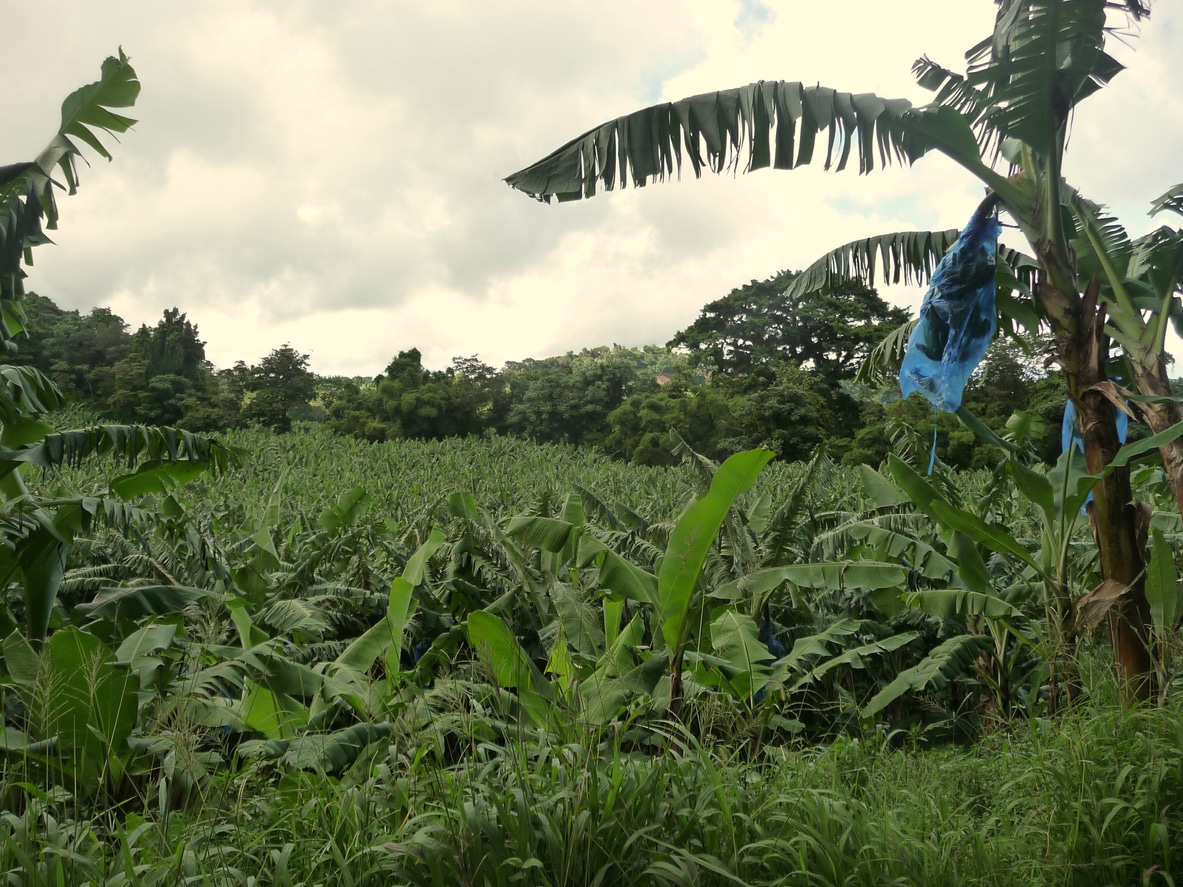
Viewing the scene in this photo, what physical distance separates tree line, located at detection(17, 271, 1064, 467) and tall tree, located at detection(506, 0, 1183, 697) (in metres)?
15.1

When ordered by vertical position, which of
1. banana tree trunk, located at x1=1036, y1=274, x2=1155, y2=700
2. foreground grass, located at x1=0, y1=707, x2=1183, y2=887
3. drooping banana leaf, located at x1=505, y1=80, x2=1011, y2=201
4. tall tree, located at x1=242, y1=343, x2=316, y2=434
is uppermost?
tall tree, located at x1=242, y1=343, x2=316, y2=434

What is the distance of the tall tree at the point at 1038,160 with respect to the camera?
12.3ft

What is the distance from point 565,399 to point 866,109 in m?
23.1

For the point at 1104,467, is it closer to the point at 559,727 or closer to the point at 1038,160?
the point at 1038,160

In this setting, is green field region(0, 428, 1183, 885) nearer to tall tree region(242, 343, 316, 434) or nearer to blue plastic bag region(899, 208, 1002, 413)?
blue plastic bag region(899, 208, 1002, 413)

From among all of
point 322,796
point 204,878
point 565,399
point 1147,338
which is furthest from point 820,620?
point 565,399

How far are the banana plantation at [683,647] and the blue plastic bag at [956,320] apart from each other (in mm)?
21

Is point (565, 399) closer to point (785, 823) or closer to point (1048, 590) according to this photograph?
point (1048, 590)

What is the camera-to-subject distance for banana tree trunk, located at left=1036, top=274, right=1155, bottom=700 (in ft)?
12.2

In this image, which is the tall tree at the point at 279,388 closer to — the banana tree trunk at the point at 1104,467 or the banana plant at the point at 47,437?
the banana plant at the point at 47,437

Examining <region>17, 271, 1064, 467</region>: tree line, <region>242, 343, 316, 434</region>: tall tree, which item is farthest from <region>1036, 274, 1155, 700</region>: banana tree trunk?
<region>242, 343, 316, 434</region>: tall tree

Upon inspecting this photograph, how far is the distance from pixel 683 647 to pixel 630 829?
1.86 m

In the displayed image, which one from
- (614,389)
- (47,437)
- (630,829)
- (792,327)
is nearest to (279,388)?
(614,389)

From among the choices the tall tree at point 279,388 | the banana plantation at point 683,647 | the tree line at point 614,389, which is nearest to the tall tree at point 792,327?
the tree line at point 614,389
